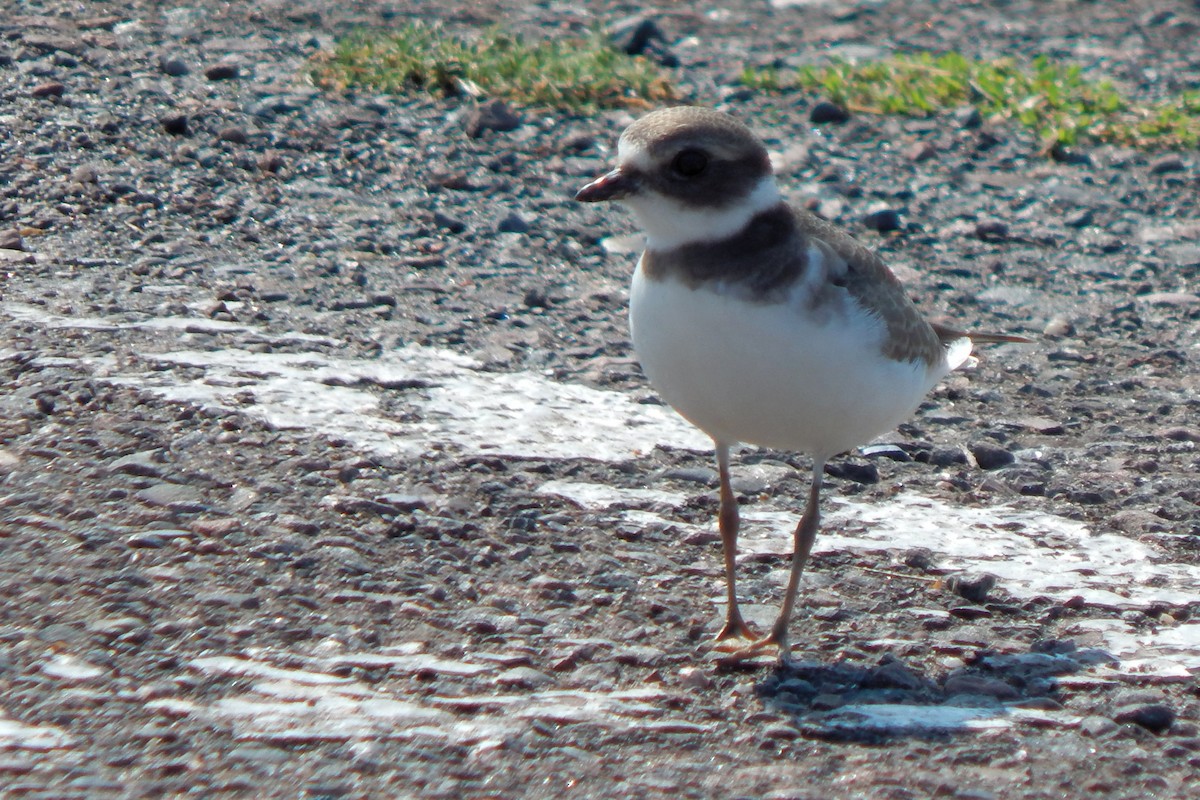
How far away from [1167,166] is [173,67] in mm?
5229

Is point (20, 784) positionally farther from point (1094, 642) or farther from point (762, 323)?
point (1094, 642)

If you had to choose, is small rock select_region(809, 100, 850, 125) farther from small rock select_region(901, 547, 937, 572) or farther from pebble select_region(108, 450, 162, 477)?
pebble select_region(108, 450, 162, 477)

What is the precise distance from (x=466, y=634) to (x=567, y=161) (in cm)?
406

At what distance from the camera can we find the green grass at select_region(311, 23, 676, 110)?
306 inches

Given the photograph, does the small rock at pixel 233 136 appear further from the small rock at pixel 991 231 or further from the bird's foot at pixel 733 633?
the bird's foot at pixel 733 633

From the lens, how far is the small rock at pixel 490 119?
7434 mm

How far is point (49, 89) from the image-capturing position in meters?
6.78

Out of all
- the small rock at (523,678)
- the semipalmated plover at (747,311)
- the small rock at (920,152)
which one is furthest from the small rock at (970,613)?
the small rock at (920,152)

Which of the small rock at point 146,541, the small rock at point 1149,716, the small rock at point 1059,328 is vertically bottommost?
the small rock at point 1059,328

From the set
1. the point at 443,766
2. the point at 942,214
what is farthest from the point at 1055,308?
the point at 443,766

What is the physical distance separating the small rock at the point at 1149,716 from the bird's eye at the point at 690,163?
1706mm

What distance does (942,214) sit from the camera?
23.6 ft

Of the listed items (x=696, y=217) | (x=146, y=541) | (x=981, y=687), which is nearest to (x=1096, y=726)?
(x=981, y=687)

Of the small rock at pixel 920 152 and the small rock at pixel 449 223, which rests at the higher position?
the small rock at pixel 920 152
